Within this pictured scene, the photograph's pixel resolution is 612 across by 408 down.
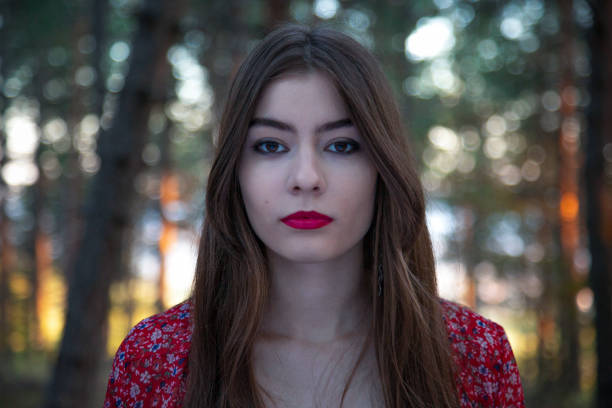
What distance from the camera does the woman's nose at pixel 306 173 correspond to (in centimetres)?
179

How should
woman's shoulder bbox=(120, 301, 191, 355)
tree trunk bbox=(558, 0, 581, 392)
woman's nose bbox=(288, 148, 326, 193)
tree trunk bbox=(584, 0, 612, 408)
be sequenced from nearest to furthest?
woman's nose bbox=(288, 148, 326, 193) → woman's shoulder bbox=(120, 301, 191, 355) → tree trunk bbox=(584, 0, 612, 408) → tree trunk bbox=(558, 0, 581, 392)

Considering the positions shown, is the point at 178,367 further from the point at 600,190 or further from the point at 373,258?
the point at 600,190

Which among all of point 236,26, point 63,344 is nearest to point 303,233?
point 63,344

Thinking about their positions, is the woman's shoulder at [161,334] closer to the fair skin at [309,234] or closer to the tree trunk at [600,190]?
the fair skin at [309,234]

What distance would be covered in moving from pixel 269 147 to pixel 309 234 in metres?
0.35

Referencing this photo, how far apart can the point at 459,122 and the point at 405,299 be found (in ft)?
50.8

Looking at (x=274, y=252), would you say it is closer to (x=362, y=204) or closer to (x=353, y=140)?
(x=362, y=204)

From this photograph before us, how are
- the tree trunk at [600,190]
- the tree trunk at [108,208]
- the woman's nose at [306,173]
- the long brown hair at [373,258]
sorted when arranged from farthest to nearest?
the tree trunk at [600,190] → the tree trunk at [108,208] → the long brown hair at [373,258] → the woman's nose at [306,173]

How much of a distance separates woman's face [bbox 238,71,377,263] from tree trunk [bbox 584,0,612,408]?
4112 mm

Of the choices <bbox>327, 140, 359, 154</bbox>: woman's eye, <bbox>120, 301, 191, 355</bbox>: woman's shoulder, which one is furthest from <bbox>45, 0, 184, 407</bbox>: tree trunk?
<bbox>327, 140, 359, 154</bbox>: woman's eye

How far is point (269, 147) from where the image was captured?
193 cm

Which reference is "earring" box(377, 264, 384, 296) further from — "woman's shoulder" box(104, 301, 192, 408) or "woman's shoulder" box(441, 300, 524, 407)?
"woman's shoulder" box(104, 301, 192, 408)

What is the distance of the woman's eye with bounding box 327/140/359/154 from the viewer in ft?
6.23

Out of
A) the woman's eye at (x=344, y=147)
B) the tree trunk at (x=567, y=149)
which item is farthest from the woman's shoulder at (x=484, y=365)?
the tree trunk at (x=567, y=149)
